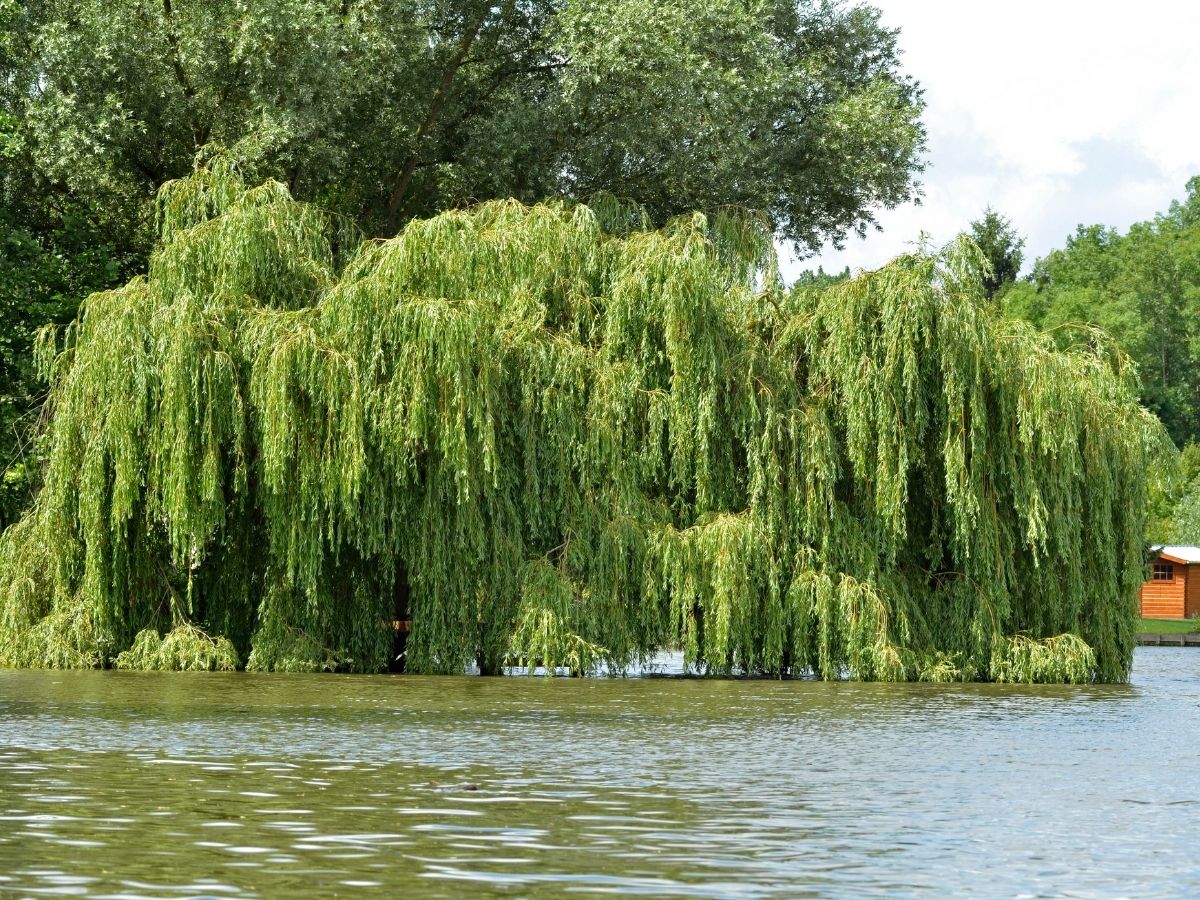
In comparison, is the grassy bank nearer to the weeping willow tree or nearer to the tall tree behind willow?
the tall tree behind willow

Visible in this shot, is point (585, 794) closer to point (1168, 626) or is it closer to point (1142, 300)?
point (1168, 626)

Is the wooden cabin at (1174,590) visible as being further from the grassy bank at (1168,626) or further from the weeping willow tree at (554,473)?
the weeping willow tree at (554,473)

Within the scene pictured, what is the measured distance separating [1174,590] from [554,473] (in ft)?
152

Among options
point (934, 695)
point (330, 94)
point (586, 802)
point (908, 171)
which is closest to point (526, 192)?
point (330, 94)

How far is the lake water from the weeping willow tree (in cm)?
298

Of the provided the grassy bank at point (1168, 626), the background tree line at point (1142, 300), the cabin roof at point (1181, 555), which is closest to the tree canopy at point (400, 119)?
the grassy bank at point (1168, 626)

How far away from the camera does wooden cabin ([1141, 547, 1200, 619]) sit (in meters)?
64.3

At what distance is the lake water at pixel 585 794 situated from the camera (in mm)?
8445

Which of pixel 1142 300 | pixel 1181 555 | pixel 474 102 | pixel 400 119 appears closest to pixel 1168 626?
pixel 1181 555

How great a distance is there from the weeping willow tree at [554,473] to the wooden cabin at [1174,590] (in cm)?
4164

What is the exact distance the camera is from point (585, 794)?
37.8ft

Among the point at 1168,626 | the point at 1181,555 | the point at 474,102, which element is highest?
the point at 474,102

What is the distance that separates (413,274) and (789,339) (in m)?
5.42

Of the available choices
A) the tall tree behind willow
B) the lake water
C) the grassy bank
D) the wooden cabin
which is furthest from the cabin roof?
the lake water
